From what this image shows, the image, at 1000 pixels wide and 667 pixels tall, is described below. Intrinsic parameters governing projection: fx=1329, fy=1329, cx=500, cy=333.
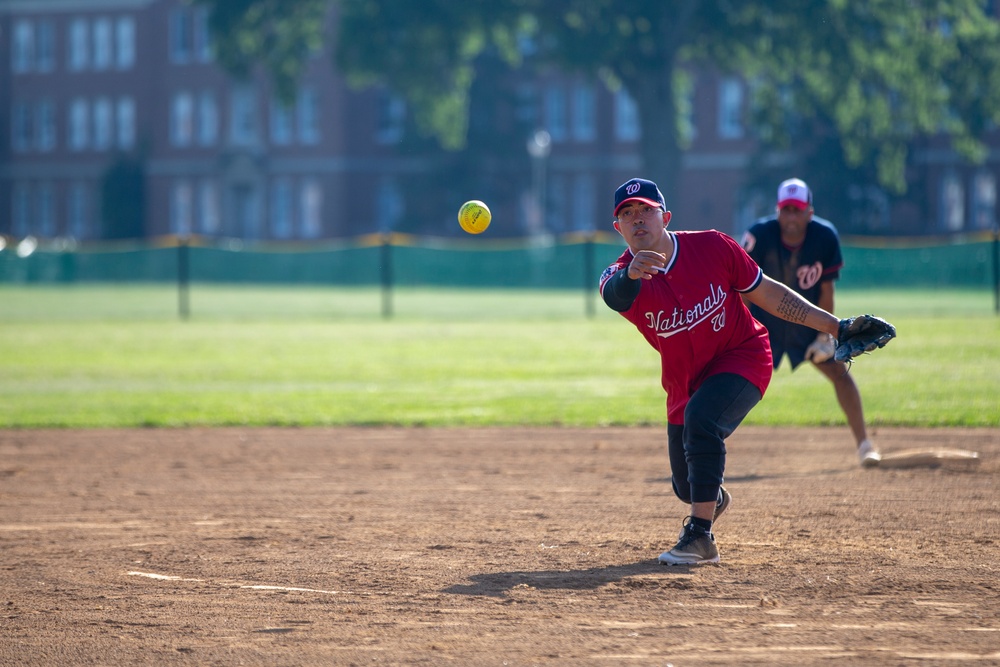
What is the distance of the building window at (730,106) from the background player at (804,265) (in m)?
48.6

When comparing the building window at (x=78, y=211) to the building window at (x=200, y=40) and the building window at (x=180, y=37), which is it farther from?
the building window at (x=200, y=40)

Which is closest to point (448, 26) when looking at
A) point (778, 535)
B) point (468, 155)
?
point (468, 155)

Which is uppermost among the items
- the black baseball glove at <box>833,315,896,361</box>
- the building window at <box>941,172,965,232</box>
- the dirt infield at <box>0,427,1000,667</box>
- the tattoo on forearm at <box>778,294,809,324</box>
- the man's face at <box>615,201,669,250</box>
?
the building window at <box>941,172,965,232</box>

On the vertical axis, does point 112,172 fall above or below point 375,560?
above

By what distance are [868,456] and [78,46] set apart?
62408 millimetres

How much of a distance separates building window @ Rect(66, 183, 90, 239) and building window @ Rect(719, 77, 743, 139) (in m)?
31.9

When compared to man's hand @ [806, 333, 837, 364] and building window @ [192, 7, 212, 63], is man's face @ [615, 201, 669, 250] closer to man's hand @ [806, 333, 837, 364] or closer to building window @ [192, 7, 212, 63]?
man's hand @ [806, 333, 837, 364]

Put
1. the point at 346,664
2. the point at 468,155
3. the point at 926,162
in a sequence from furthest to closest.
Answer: the point at 468,155
the point at 926,162
the point at 346,664

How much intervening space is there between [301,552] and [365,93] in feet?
185

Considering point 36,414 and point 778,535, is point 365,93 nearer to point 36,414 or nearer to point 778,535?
point 36,414

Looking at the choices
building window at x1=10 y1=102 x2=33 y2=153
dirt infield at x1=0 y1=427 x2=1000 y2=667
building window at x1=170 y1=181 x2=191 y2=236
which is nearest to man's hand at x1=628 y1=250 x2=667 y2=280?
dirt infield at x1=0 y1=427 x2=1000 y2=667

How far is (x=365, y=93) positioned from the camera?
6153cm

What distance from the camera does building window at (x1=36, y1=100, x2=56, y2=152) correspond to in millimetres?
66562

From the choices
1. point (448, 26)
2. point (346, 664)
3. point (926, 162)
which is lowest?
point (346, 664)
